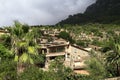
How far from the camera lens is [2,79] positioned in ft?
105

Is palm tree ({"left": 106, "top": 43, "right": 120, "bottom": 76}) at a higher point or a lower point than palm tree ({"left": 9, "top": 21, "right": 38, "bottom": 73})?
lower

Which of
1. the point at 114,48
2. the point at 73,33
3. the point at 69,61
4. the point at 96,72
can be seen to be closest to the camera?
the point at 114,48

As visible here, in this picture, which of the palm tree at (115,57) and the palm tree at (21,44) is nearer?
the palm tree at (21,44)

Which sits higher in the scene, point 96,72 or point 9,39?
point 9,39

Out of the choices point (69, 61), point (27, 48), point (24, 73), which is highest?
point (27, 48)

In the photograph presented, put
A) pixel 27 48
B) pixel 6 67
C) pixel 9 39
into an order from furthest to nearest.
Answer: pixel 6 67
pixel 9 39
pixel 27 48

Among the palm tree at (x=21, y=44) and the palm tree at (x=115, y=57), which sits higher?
the palm tree at (x=21, y=44)

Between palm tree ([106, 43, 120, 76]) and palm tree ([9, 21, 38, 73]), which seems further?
palm tree ([106, 43, 120, 76])

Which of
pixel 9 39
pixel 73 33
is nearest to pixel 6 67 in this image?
pixel 9 39

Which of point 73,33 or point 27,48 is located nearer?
point 27,48

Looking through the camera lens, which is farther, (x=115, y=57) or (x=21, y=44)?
(x=115, y=57)

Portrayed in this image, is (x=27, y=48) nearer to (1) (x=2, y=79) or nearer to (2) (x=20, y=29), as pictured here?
(2) (x=20, y=29)

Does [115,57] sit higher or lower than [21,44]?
lower

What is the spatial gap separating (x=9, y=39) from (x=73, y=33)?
124m
